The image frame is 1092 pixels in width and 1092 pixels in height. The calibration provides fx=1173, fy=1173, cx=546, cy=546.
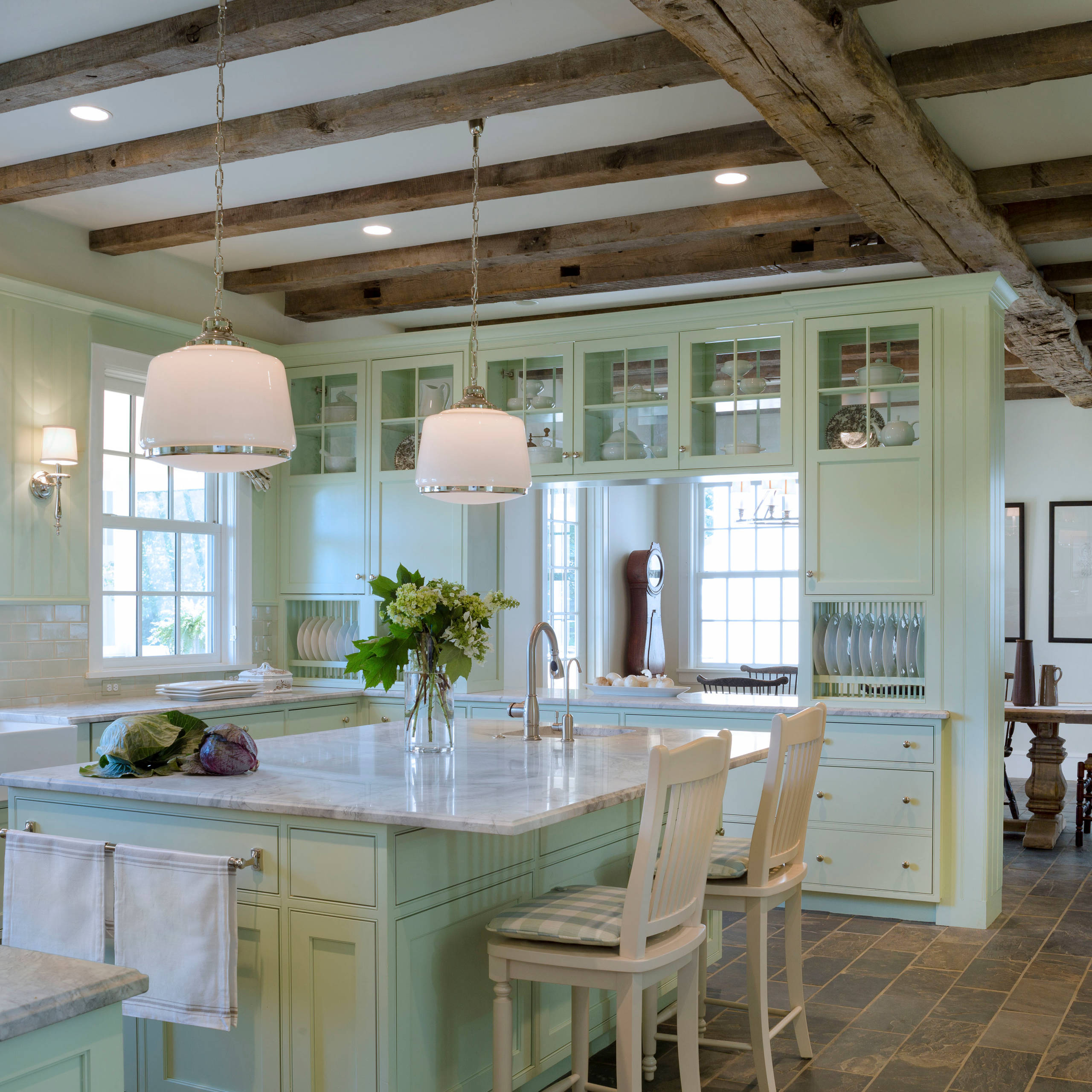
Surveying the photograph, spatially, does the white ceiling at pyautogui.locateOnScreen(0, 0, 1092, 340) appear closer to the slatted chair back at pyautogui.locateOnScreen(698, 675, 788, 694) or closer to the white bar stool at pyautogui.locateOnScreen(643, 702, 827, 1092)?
the white bar stool at pyautogui.locateOnScreen(643, 702, 827, 1092)

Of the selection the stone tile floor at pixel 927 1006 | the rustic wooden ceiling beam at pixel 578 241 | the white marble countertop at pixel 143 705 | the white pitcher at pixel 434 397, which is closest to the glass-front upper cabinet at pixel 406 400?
the white pitcher at pixel 434 397

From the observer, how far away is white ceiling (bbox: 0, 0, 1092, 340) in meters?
3.19

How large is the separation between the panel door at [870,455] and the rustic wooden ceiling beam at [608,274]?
1.02 feet

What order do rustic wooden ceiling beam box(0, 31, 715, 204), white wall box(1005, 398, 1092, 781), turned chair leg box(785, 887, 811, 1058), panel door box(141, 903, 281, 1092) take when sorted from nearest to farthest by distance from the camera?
panel door box(141, 903, 281, 1092) → rustic wooden ceiling beam box(0, 31, 715, 204) → turned chair leg box(785, 887, 811, 1058) → white wall box(1005, 398, 1092, 781)

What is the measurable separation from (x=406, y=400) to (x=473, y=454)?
2.78m

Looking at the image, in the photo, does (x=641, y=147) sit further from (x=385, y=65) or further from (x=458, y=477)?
(x=458, y=477)

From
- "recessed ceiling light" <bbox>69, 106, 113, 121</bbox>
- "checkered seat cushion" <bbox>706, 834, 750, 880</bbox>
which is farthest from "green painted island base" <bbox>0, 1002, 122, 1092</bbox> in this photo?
"recessed ceiling light" <bbox>69, 106, 113, 121</bbox>

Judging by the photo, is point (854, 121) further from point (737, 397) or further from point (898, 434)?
point (737, 397)

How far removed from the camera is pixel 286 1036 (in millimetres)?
2564

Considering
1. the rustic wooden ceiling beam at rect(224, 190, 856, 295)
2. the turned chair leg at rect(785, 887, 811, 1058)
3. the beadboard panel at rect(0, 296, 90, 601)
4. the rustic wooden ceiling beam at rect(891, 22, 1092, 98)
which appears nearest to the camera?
the rustic wooden ceiling beam at rect(891, 22, 1092, 98)

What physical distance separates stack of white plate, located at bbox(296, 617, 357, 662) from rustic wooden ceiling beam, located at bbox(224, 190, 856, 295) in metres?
1.74

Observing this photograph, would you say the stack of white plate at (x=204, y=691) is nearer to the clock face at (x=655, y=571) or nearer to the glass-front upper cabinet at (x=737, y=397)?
the glass-front upper cabinet at (x=737, y=397)

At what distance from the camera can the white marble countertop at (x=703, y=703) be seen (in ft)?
16.1

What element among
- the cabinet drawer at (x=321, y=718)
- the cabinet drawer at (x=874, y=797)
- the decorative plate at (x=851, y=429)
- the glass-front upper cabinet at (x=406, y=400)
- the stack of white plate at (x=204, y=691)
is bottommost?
the cabinet drawer at (x=874, y=797)
